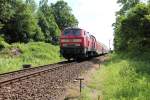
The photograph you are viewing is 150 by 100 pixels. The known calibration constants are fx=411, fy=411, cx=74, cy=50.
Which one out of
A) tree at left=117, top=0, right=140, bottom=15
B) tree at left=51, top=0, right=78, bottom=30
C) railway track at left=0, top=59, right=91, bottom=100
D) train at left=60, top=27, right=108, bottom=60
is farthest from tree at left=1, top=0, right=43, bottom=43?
railway track at left=0, top=59, right=91, bottom=100

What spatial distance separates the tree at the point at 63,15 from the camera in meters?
126

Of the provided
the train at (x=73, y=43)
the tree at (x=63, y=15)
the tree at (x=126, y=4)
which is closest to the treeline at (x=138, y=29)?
the train at (x=73, y=43)

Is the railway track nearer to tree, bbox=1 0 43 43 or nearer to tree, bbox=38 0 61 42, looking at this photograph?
tree, bbox=1 0 43 43

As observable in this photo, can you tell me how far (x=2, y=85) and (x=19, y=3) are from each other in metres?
62.7

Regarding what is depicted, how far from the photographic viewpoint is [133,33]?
154 feet

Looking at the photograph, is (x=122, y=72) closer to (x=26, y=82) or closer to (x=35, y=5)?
(x=26, y=82)

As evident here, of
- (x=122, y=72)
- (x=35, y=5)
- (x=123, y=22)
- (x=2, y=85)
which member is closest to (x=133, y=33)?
(x=123, y=22)

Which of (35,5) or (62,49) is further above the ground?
(35,5)

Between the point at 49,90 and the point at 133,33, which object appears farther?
the point at 133,33

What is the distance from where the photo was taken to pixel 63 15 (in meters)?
127

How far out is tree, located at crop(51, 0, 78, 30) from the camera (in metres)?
126

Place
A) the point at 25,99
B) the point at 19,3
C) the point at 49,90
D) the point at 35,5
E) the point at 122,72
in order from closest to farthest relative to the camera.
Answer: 1. the point at 25,99
2. the point at 49,90
3. the point at 122,72
4. the point at 19,3
5. the point at 35,5

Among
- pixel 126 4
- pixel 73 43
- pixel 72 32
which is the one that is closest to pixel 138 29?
pixel 72 32

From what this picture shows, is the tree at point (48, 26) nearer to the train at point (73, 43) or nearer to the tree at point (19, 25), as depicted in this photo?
the tree at point (19, 25)
